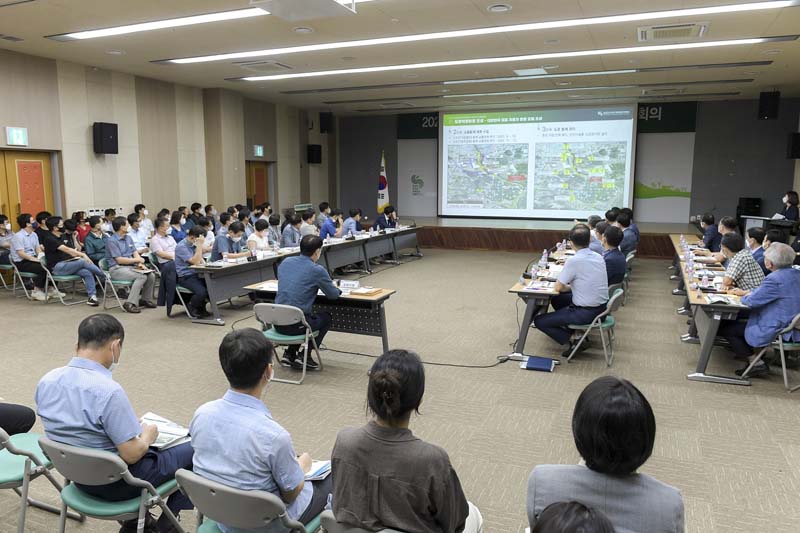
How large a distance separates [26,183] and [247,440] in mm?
8846

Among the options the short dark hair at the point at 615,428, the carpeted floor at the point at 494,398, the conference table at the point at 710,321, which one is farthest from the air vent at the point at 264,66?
the short dark hair at the point at 615,428

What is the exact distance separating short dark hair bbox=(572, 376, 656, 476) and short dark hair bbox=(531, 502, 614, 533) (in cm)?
47

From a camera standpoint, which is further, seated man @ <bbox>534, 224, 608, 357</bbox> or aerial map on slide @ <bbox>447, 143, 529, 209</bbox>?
aerial map on slide @ <bbox>447, 143, 529, 209</bbox>

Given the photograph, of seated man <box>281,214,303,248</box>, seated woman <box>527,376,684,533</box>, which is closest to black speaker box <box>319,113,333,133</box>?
seated man <box>281,214,303,248</box>

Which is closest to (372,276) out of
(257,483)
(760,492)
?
(760,492)

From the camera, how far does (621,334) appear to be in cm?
Result: 638

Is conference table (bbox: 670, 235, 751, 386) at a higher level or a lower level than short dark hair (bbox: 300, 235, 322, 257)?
lower

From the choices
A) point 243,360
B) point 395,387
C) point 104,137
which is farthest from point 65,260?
point 395,387

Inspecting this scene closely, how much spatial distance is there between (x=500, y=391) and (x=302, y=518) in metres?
2.82

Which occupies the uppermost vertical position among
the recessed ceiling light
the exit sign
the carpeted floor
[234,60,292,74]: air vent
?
[234,60,292,74]: air vent

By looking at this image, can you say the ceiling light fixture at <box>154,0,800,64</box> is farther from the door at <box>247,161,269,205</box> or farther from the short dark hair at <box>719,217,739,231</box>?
the door at <box>247,161,269,205</box>

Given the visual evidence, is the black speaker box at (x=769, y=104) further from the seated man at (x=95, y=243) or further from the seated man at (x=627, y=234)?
the seated man at (x=95, y=243)

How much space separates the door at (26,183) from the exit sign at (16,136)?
0.30 m

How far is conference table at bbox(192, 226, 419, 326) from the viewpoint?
264 inches
